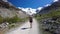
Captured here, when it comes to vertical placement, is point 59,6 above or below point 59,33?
above

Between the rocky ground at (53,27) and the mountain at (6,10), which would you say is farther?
A: the mountain at (6,10)

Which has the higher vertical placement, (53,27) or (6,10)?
(6,10)

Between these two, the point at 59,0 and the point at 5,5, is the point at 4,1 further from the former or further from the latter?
the point at 59,0

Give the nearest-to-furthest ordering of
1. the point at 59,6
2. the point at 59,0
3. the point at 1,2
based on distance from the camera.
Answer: the point at 59,0 → the point at 59,6 → the point at 1,2

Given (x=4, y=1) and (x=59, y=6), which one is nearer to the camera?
(x=59, y=6)

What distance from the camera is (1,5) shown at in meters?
38.6

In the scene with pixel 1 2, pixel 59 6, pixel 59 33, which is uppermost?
pixel 1 2

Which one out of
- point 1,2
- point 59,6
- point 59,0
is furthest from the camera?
point 1,2

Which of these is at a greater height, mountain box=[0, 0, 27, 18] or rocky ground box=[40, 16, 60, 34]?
mountain box=[0, 0, 27, 18]

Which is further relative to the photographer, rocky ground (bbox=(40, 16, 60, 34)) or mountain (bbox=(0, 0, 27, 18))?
mountain (bbox=(0, 0, 27, 18))

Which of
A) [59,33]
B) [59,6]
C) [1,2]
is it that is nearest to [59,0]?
[59,6]

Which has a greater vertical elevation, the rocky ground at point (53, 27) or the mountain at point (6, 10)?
the mountain at point (6, 10)

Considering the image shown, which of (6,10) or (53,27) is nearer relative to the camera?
(53,27)

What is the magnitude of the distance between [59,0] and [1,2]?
18754 mm
